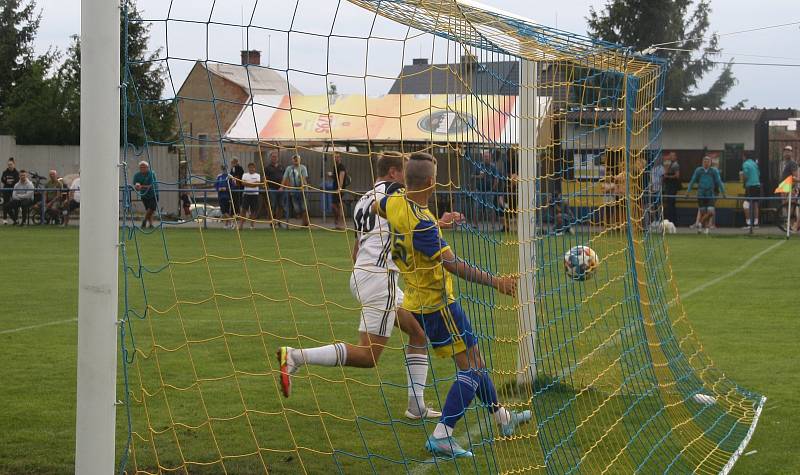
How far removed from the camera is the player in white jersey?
20.9 ft

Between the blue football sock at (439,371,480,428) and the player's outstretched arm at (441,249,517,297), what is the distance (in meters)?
0.49

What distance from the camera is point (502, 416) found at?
634cm

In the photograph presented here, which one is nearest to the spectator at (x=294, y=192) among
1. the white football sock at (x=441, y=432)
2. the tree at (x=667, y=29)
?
the white football sock at (x=441, y=432)

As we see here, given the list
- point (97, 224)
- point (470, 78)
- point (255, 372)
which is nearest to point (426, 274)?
point (470, 78)

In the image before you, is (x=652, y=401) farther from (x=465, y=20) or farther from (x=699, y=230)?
(x=699, y=230)

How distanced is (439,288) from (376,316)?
55cm

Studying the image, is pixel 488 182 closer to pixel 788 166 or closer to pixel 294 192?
pixel 294 192

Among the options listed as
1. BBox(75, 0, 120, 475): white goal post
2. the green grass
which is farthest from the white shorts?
BBox(75, 0, 120, 475): white goal post

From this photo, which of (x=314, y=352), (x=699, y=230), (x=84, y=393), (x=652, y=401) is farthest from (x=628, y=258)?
(x=699, y=230)

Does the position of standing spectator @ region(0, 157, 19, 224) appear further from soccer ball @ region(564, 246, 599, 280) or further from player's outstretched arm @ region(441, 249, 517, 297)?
player's outstretched arm @ region(441, 249, 517, 297)

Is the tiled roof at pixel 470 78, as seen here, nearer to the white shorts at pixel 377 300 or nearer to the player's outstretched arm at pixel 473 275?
the player's outstretched arm at pixel 473 275

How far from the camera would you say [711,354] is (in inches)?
379

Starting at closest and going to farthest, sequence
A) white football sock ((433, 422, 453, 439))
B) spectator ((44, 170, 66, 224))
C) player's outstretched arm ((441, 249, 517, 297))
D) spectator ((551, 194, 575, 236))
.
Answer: player's outstretched arm ((441, 249, 517, 297)) < white football sock ((433, 422, 453, 439)) < spectator ((551, 194, 575, 236)) < spectator ((44, 170, 66, 224))

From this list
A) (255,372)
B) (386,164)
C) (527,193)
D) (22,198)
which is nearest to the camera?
(386,164)
